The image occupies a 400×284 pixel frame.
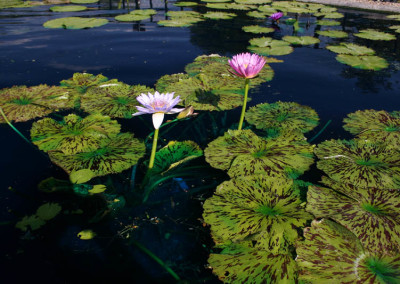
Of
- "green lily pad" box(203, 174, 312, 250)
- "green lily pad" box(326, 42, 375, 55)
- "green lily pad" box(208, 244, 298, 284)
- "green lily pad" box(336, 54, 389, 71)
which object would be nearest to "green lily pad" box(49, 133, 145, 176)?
"green lily pad" box(203, 174, 312, 250)

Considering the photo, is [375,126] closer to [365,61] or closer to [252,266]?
[252,266]

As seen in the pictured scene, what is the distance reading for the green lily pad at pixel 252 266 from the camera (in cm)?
103

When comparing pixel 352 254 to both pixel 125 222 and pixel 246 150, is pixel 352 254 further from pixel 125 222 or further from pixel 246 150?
pixel 125 222

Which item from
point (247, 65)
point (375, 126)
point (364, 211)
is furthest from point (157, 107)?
point (375, 126)

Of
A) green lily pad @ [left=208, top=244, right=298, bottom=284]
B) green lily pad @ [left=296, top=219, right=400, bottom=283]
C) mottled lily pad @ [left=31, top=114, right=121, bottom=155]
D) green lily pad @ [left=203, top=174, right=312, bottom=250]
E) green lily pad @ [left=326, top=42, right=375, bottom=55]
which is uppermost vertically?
green lily pad @ [left=326, top=42, right=375, bottom=55]

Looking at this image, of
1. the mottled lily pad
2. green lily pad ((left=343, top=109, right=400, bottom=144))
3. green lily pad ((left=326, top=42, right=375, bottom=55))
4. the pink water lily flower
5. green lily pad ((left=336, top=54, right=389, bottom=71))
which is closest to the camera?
the pink water lily flower

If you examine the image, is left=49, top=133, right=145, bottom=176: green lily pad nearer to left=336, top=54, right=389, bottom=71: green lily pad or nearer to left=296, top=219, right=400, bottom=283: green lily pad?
left=296, top=219, right=400, bottom=283: green lily pad

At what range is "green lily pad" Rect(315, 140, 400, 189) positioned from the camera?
1420mm

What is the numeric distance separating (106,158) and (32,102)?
1066 millimetres

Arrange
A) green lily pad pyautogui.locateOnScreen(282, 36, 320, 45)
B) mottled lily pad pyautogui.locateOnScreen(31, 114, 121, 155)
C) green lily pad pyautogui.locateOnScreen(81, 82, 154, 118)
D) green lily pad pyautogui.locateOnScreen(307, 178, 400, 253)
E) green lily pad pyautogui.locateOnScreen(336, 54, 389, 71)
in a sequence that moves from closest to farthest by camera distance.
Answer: green lily pad pyautogui.locateOnScreen(307, 178, 400, 253) → mottled lily pad pyautogui.locateOnScreen(31, 114, 121, 155) → green lily pad pyautogui.locateOnScreen(81, 82, 154, 118) → green lily pad pyautogui.locateOnScreen(336, 54, 389, 71) → green lily pad pyautogui.locateOnScreen(282, 36, 320, 45)

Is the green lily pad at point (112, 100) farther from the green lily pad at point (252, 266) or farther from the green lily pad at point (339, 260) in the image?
the green lily pad at point (339, 260)

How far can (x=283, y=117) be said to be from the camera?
81.1 inches

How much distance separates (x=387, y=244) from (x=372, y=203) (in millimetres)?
248

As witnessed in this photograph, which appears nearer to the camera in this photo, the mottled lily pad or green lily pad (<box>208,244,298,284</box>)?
green lily pad (<box>208,244,298,284</box>)
